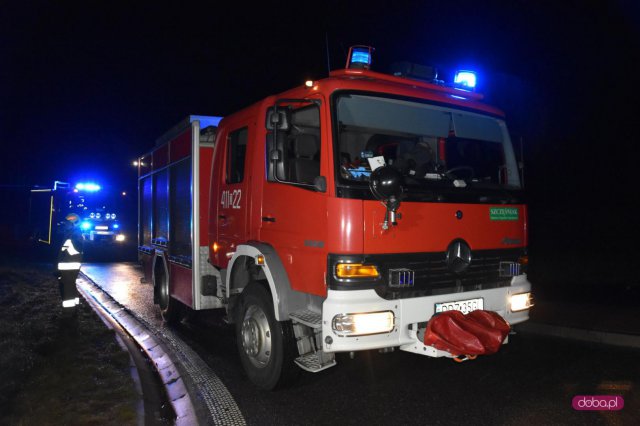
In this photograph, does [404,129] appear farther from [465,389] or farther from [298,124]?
[465,389]

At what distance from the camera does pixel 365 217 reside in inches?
156

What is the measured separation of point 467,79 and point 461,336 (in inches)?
109

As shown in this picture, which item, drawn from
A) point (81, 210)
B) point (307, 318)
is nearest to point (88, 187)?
point (81, 210)

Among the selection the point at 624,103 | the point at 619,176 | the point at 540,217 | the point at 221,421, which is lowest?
the point at 221,421

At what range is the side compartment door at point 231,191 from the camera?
5293mm

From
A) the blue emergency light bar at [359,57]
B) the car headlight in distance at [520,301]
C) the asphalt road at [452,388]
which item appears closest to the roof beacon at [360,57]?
the blue emergency light bar at [359,57]

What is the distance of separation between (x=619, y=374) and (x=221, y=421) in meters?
3.87

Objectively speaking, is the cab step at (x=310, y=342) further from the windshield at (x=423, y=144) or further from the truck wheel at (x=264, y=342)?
A: the windshield at (x=423, y=144)

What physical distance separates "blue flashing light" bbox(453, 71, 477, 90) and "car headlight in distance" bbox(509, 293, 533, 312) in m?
2.16

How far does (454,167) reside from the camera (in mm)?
4812

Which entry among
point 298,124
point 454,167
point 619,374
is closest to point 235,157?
point 298,124

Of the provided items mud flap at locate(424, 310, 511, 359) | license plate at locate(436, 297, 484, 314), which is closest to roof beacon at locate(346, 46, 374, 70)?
license plate at locate(436, 297, 484, 314)

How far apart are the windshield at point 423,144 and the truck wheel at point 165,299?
4338 mm
